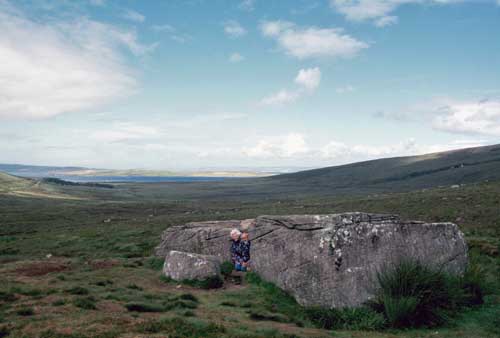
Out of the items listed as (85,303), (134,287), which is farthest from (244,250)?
(85,303)

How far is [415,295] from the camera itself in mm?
11984

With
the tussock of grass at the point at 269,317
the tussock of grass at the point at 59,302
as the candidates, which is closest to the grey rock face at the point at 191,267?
the tussock of grass at the point at 269,317

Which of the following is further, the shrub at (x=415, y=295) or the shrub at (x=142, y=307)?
the shrub at (x=142, y=307)

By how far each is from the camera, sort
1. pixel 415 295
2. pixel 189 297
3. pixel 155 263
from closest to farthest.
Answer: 1. pixel 415 295
2. pixel 189 297
3. pixel 155 263

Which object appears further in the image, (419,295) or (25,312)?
(419,295)

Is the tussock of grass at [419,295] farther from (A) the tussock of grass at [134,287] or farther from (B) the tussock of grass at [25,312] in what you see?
(B) the tussock of grass at [25,312]

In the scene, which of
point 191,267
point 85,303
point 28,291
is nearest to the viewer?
point 85,303

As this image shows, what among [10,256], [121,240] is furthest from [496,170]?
[10,256]

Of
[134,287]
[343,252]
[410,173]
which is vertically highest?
[410,173]

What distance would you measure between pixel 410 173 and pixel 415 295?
459 feet

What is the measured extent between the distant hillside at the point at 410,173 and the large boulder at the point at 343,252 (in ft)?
316

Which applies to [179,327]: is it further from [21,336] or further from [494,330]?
[494,330]

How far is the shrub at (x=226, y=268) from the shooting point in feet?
58.2

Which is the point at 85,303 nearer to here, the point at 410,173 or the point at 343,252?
the point at 343,252
